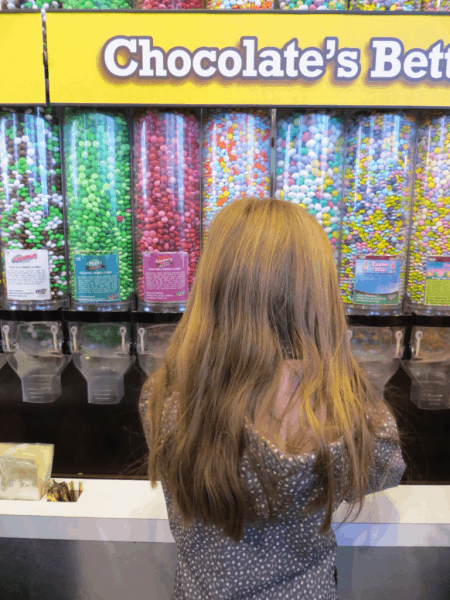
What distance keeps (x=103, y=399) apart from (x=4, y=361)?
0.35 m

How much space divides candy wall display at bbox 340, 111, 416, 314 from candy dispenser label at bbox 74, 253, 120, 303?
70 centimetres

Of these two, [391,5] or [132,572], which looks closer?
[391,5]

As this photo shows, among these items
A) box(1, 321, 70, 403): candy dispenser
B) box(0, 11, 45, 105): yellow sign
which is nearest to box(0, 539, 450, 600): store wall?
box(1, 321, 70, 403): candy dispenser

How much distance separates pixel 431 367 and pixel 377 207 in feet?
1.77

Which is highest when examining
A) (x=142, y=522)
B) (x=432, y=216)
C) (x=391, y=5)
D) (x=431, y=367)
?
(x=391, y=5)

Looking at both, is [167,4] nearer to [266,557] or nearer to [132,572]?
[266,557]

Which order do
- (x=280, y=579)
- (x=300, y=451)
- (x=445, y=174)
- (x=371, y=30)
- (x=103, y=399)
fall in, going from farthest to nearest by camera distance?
1. (x=103, y=399)
2. (x=445, y=174)
3. (x=371, y=30)
4. (x=280, y=579)
5. (x=300, y=451)

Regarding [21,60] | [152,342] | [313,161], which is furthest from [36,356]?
[313,161]

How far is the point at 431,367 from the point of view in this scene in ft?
4.91

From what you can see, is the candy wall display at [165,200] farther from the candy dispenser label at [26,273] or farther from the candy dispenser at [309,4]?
the candy dispenser at [309,4]

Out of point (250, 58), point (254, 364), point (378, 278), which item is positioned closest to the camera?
point (254, 364)

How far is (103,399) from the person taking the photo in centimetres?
153

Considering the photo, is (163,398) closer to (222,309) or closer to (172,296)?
(222,309)

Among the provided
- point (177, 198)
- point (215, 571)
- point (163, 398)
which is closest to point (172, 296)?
point (177, 198)
